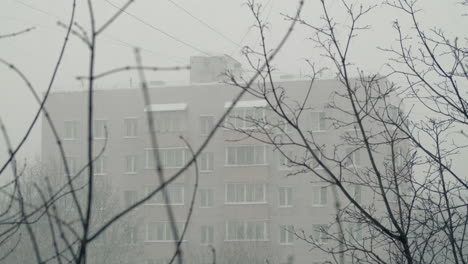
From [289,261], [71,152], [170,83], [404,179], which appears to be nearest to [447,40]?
[404,179]

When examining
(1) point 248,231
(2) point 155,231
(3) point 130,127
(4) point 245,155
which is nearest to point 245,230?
(1) point 248,231

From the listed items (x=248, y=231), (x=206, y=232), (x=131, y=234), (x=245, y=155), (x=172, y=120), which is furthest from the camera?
(x=245, y=155)

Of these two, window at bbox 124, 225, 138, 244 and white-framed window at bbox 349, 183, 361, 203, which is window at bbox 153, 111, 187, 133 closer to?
window at bbox 124, 225, 138, 244

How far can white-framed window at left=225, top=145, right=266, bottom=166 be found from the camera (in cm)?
1627

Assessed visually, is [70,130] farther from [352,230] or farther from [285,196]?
[352,230]

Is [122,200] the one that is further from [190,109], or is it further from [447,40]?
[447,40]

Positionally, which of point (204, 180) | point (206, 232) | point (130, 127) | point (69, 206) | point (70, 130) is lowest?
point (206, 232)

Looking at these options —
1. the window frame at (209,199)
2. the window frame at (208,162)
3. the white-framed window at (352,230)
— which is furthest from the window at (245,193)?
the white-framed window at (352,230)

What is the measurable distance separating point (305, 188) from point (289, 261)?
15201 millimetres

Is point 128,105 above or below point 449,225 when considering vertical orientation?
above

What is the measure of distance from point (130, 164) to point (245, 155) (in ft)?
9.59

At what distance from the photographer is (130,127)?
52.6 feet

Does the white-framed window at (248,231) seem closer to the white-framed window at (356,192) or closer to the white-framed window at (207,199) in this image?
the white-framed window at (207,199)

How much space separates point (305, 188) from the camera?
1581 cm
